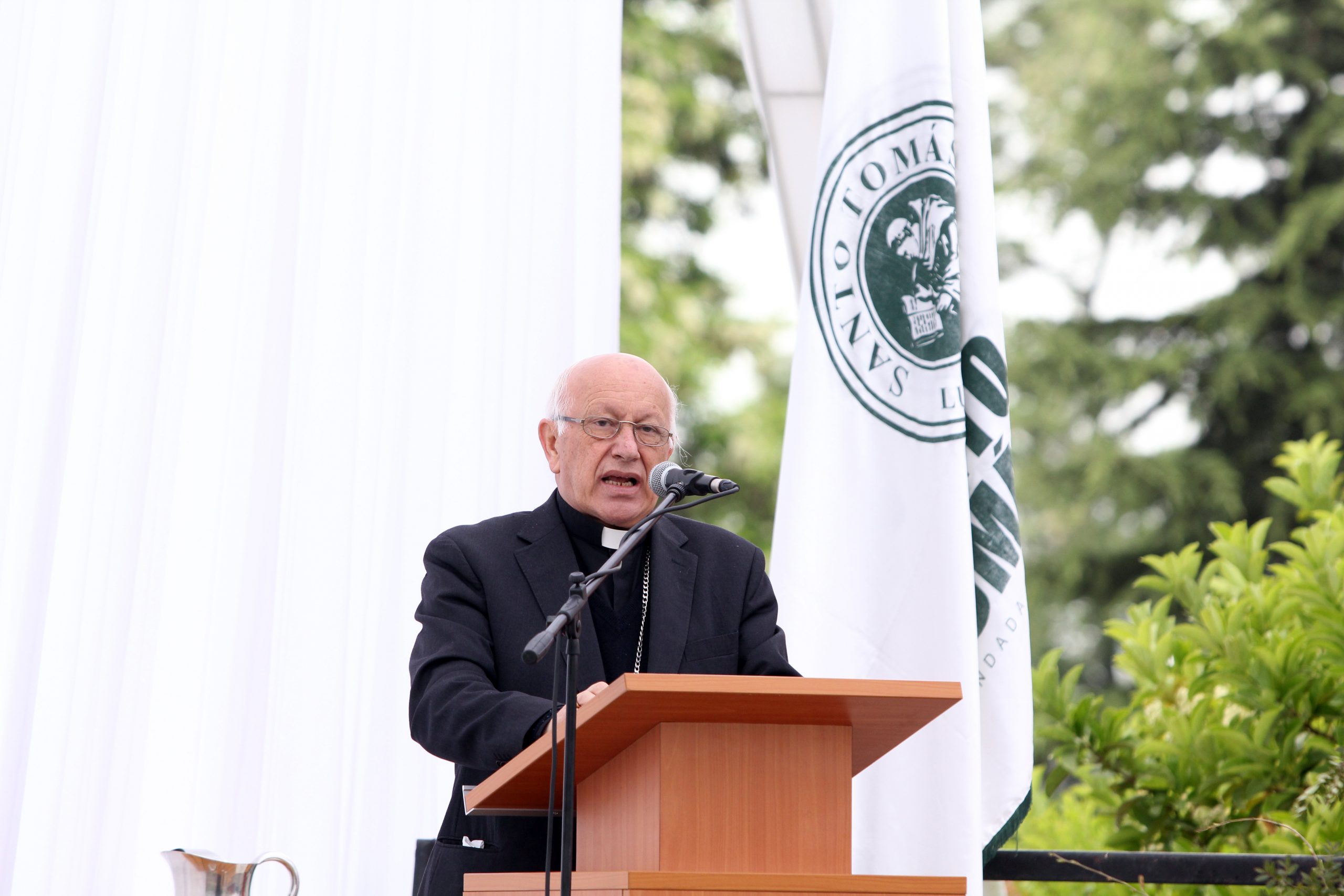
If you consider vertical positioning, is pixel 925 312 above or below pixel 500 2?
below

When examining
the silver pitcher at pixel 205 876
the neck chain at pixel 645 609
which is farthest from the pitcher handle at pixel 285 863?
the neck chain at pixel 645 609

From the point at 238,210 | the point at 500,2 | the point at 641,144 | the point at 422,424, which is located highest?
the point at 641,144

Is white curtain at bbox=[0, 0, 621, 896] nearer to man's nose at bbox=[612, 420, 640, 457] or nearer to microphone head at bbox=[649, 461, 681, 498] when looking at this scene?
man's nose at bbox=[612, 420, 640, 457]

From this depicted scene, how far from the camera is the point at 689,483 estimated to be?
1847 millimetres

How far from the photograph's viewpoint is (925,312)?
2.85 m

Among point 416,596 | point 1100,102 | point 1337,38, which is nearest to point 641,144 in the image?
point 1100,102

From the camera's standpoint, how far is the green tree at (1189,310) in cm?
917

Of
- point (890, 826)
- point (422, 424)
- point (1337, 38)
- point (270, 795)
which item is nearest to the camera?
point (890, 826)

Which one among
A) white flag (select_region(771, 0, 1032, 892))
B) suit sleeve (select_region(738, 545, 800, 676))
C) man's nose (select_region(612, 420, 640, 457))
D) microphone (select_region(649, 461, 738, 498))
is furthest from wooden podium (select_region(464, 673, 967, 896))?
white flag (select_region(771, 0, 1032, 892))

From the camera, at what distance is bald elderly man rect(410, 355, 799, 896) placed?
2.24 m

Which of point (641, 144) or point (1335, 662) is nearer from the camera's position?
point (1335, 662)

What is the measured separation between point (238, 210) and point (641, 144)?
7.28 metres

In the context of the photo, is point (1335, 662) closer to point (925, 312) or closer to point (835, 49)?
point (925, 312)

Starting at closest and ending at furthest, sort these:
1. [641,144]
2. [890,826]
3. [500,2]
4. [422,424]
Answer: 1. [890,826]
2. [422,424]
3. [500,2]
4. [641,144]
